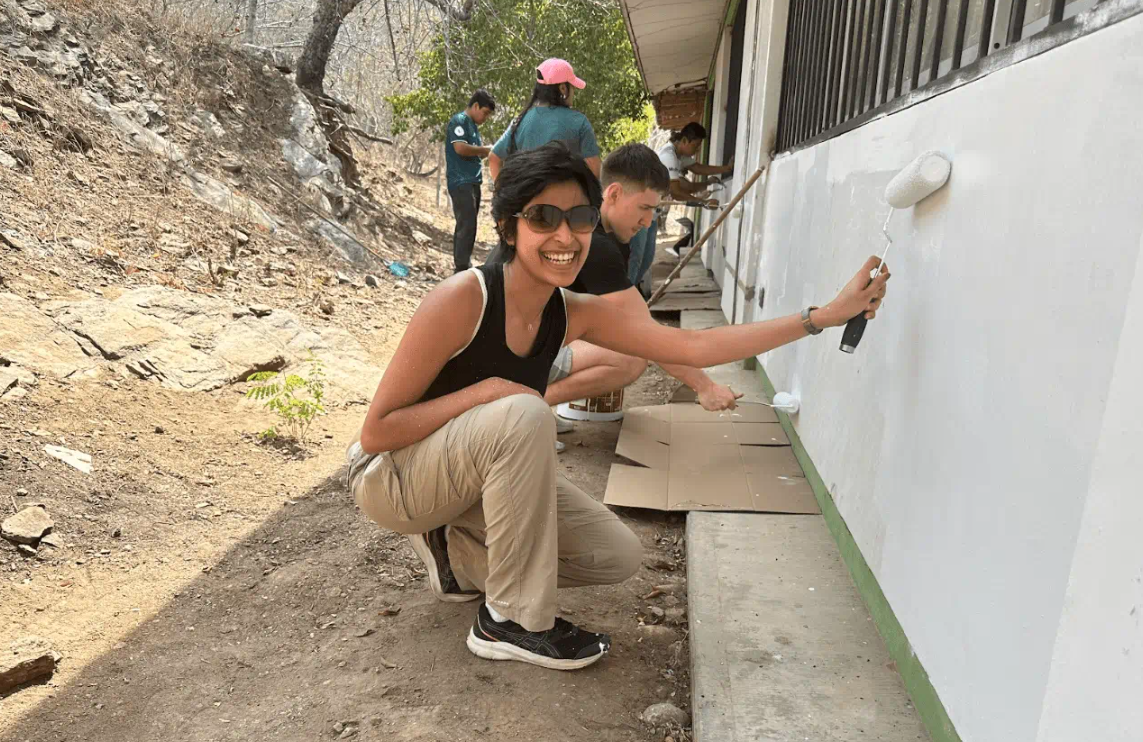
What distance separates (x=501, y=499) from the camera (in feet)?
6.84

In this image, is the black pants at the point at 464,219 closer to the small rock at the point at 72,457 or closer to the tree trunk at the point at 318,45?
the tree trunk at the point at 318,45

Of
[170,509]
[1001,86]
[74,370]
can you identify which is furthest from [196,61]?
[1001,86]

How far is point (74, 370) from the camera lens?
3.82 m

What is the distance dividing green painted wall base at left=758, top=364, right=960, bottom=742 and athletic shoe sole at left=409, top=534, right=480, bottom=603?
1154 millimetres

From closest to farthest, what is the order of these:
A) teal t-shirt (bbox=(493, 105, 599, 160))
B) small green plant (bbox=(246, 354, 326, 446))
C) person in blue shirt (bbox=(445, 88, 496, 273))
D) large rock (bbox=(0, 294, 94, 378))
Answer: large rock (bbox=(0, 294, 94, 378)) < small green plant (bbox=(246, 354, 326, 446)) < teal t-shirt (bbox=(493, 105, 599, 160)) < person in blue shirt (bbox=(445, 88, 496, 273))

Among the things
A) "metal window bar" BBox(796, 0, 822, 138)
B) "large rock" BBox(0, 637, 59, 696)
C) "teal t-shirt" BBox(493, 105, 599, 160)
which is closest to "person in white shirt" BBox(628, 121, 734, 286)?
"teal t-shirt" BBox(493, 105, 599, 160)

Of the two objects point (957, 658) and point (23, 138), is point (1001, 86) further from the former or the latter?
point (23, 138)

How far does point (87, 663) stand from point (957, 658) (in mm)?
2185

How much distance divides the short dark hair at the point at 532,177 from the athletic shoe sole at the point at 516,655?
3.64 feet

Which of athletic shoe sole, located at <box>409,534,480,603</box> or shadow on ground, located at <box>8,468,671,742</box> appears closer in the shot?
shadow on ground, located at <box>8,468,671,742</box>

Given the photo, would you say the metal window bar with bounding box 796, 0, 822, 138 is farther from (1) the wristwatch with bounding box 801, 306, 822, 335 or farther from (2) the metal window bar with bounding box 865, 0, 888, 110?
(1) the wristwatch with bounding box 801, 306, 822, 335

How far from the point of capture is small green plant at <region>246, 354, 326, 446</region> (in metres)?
3.91

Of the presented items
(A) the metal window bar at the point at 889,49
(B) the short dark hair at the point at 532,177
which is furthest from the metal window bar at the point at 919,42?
(B) the short dark hair at the point at 532,177

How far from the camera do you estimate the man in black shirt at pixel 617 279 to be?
9.63ft
